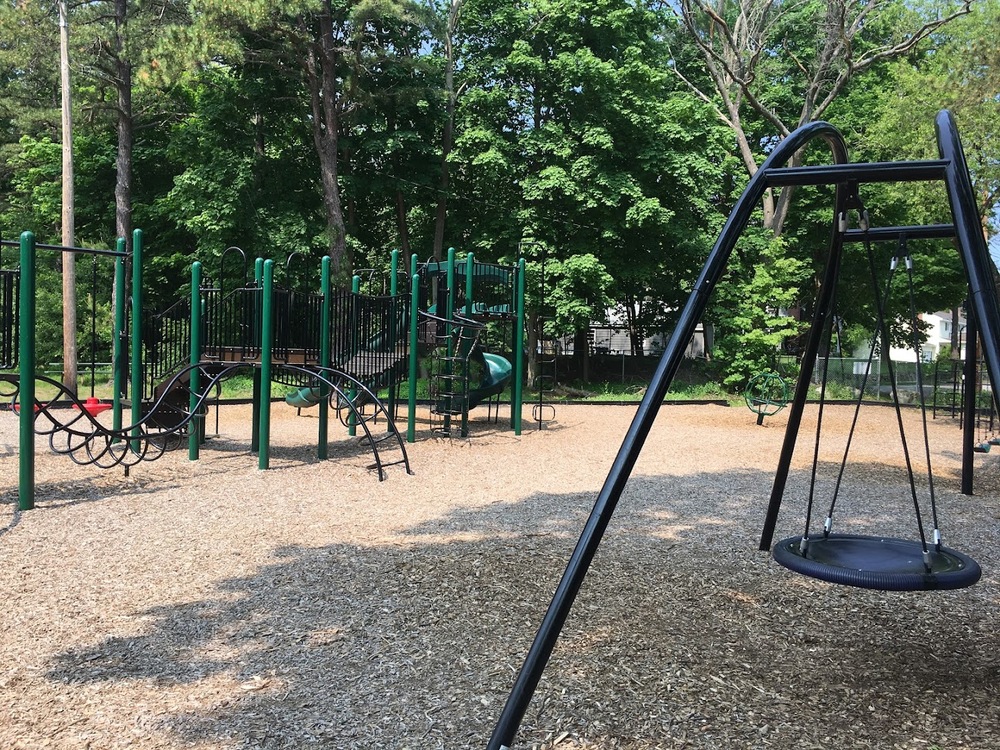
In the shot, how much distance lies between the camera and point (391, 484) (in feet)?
27.3

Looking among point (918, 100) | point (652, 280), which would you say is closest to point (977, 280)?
point (918, 100)

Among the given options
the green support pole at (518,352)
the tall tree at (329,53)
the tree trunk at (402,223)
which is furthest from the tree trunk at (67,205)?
the green support pole at (518,352)

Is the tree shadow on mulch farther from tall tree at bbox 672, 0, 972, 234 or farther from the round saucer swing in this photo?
tall tree at bbox 672, 0, 972, 234

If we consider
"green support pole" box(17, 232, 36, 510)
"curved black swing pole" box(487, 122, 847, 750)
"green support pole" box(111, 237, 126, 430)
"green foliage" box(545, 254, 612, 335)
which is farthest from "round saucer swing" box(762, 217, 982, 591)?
"green foliage" box(545, 254, 612, 335)

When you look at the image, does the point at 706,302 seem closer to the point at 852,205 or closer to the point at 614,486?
the point at 614,486

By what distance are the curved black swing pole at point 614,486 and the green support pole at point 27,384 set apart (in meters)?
5.42

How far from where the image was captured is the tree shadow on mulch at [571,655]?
302 centimetres

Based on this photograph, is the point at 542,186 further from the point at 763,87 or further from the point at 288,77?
the point at 763,87

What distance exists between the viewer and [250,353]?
9.29 metres

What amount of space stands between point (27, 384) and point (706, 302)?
5766 millimetres

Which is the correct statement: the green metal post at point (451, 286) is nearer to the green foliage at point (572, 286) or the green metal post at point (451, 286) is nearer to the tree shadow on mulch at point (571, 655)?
the tree shadow on mulch at point (571, 655)

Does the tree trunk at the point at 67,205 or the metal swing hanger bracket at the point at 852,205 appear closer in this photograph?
the metal swing hanger bracket at the point at 852,205

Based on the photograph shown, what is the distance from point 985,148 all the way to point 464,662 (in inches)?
551

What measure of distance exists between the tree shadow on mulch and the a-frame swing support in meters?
0.59
